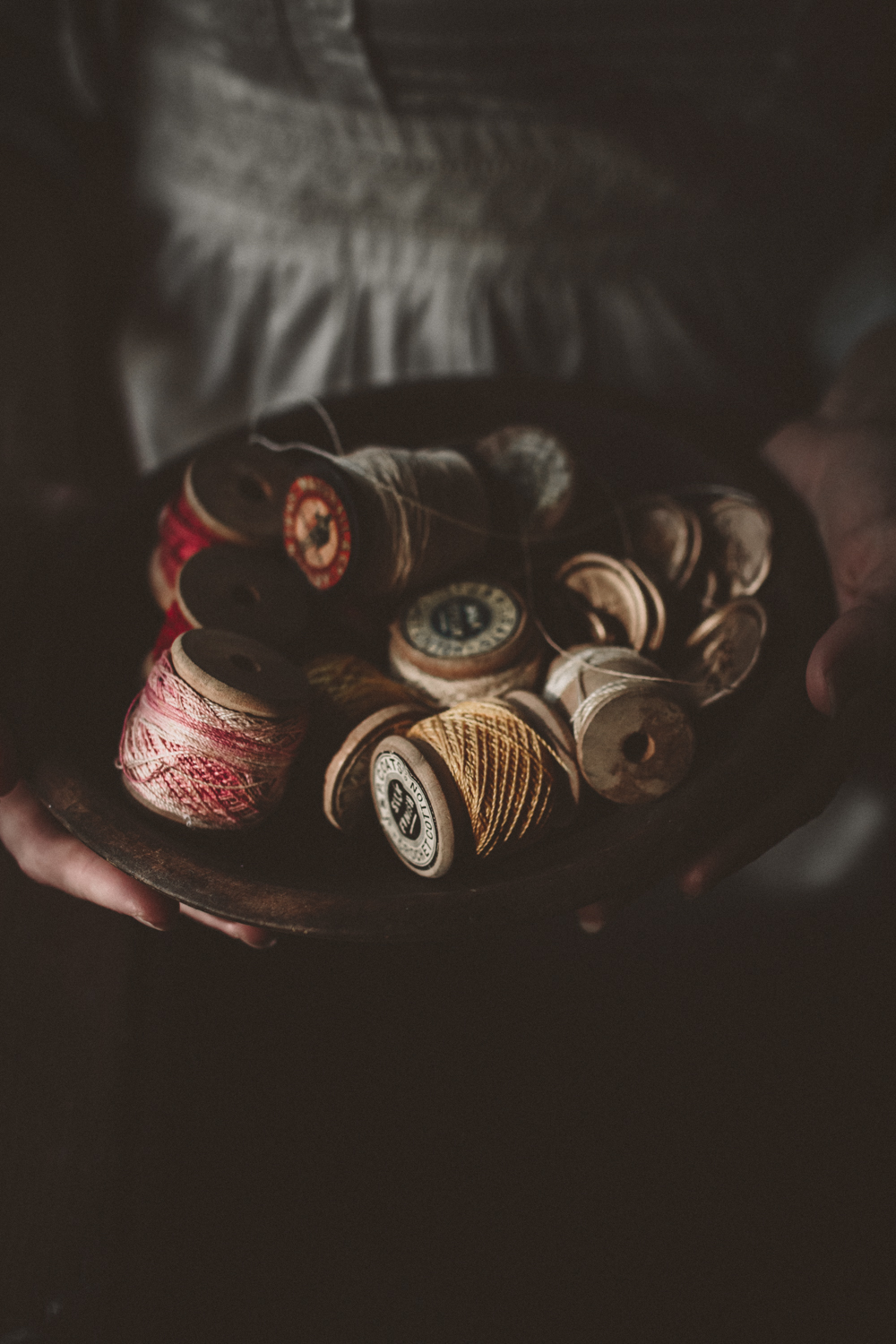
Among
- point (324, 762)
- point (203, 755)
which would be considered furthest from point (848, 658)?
point (203, 755)

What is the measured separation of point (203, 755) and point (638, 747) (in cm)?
50

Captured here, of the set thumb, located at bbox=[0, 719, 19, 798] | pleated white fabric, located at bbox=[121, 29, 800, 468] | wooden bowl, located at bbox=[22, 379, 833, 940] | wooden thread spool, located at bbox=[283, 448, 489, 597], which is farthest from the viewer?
pleated white fabric, located at bbox=[121, 29, 800, 468]

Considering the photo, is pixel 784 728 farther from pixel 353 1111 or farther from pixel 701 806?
pixel 353 1111

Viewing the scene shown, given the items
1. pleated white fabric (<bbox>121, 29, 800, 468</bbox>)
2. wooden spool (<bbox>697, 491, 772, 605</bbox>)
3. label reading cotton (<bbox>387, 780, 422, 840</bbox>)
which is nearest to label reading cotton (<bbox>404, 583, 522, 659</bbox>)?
label reading cotton (<bbox>387, 780, 422, 840</bbox>)

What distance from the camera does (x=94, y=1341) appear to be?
99 centimetres

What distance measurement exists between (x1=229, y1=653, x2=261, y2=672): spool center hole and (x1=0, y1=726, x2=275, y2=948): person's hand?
10.4 inches

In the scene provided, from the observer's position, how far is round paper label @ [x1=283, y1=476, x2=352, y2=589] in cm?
109

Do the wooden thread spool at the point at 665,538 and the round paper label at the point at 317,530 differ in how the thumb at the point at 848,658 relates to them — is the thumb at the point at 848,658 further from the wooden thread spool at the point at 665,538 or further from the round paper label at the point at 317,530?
the round paper label at the point at 317,530

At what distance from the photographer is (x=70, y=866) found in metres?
1.03

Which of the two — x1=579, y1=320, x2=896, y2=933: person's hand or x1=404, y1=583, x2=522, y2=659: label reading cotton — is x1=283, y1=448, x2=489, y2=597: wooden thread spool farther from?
x1=579, y1=320, x2=896, y2=933: person's hand

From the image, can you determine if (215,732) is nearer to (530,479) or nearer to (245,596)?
(245,596)

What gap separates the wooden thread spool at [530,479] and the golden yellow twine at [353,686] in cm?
30

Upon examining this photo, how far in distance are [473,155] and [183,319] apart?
76cm

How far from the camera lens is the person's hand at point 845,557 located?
0.98 metres
